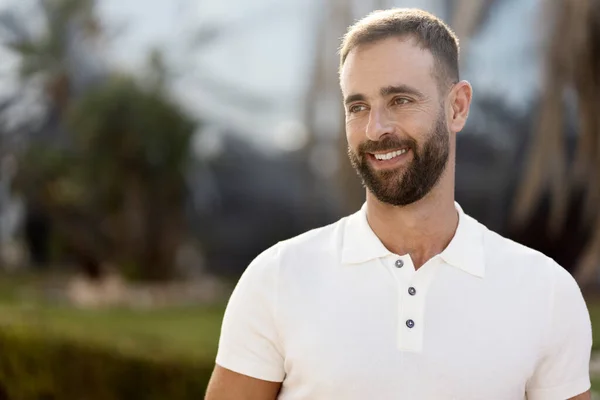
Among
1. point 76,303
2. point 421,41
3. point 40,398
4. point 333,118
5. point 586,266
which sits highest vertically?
point 421,41

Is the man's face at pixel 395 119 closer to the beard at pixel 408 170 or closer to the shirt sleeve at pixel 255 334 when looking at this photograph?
the beard at pixel 408 170

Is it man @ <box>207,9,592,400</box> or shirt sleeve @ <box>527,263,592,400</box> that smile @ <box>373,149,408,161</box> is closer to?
man @ <box>207,9,592,400</box>

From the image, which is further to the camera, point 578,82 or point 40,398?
point 578,82

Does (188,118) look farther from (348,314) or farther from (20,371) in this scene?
(348,314)

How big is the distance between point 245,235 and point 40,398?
929 centimetres

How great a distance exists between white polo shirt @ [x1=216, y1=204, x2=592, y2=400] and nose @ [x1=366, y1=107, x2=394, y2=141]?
0.85 feet

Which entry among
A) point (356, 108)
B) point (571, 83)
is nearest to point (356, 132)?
point (356, 108)

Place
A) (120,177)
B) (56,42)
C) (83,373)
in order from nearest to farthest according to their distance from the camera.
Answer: (83,373) → (120,177) → (56,42)

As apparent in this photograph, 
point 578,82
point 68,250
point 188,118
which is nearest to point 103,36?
point 188,118

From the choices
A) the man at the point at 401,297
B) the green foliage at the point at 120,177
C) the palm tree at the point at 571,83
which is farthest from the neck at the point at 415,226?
the green foliage at the point at 120,177

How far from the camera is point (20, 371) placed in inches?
279

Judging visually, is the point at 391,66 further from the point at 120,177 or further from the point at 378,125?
the point at 120,177

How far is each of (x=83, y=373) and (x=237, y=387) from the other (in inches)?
195

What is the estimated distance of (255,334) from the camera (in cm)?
210
